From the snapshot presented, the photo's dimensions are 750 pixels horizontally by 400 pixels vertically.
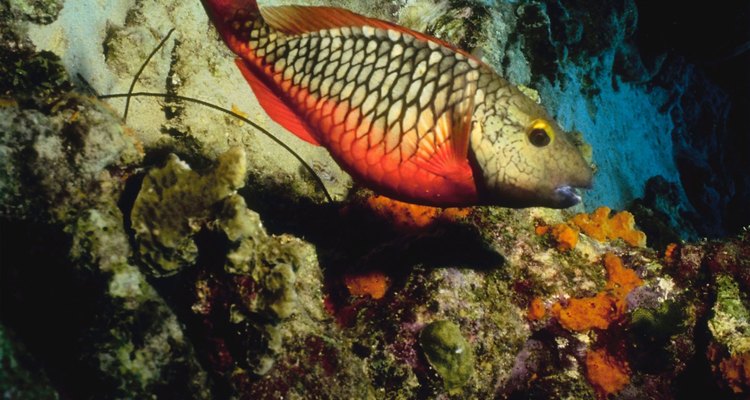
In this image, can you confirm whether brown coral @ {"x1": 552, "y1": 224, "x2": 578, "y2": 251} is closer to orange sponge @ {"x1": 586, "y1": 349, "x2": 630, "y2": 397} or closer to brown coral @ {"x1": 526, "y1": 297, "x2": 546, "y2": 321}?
brown coral @ {"x1": 526, "y1": 297, "x2": 546, "y2": 321}

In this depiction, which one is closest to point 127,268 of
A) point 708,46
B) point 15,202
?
point 15,202

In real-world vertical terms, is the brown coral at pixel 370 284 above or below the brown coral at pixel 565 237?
below

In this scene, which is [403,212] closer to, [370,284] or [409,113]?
[370,284]

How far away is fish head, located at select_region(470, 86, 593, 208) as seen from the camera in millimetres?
2316

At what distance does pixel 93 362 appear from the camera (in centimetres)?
220

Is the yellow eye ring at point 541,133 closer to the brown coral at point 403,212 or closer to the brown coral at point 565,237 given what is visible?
the brown coral at point 403,212

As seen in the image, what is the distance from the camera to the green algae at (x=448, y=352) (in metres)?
2.88

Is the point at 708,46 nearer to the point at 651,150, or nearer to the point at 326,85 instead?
the point at 651,150

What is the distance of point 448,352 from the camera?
289cm

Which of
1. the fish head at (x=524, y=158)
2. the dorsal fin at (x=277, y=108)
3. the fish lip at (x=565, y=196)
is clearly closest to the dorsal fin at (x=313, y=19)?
the dorsal fin at (x=277, y=108)

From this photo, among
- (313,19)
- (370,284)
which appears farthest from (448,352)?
(313,19)

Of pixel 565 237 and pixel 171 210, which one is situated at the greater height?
pixel 565 237

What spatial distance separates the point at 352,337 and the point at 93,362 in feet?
4.94

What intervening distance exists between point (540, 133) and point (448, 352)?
145 cm
